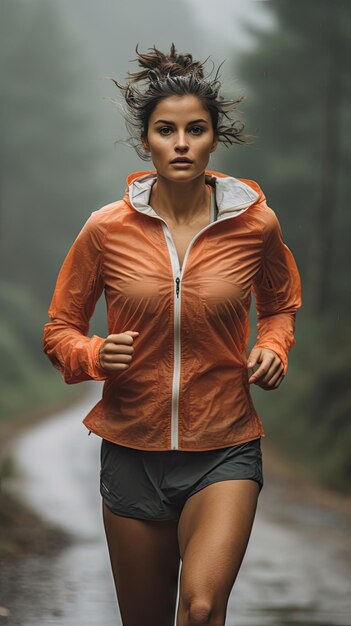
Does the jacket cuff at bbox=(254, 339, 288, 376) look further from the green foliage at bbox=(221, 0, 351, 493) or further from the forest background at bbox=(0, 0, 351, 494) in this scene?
the green foliage at bbox=(221, 0, 351, 493)

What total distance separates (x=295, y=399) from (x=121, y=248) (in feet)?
22.5

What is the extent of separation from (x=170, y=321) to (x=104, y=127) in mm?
6210

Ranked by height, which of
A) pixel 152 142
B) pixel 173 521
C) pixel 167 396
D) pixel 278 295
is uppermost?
pixel 152 142

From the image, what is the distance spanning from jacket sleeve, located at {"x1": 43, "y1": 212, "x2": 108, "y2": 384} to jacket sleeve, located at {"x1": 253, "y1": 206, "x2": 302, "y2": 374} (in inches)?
17.3

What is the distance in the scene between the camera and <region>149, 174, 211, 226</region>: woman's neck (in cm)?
318

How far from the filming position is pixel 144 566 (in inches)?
123

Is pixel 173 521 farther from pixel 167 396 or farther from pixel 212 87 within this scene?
pixel 212 87

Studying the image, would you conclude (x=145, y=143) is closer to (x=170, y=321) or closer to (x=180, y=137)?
(x=180, y=137)

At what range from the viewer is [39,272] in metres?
9.06

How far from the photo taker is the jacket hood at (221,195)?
3.12 m

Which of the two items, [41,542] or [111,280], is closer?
[111,280]

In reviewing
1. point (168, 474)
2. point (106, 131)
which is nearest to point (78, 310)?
point (168, 474)

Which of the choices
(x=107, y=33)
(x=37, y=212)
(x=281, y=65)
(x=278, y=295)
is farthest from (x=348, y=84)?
(x=278, y=295)

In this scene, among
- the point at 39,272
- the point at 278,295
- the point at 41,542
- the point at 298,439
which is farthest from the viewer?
the point at 298,439
